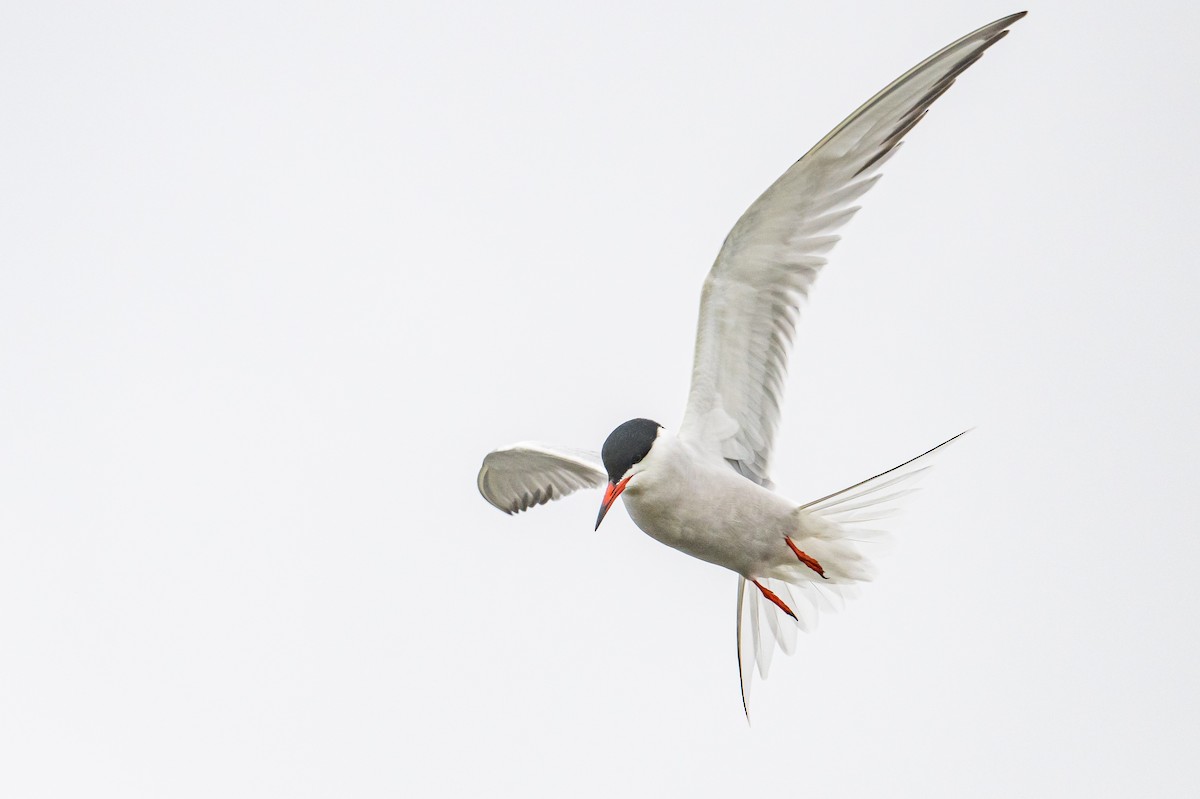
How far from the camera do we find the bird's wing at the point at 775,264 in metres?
5.43

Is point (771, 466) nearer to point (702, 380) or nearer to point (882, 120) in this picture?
point (702, 380)

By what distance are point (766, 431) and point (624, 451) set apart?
93 cm

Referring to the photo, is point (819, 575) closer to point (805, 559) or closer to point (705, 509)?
point (805, 559)

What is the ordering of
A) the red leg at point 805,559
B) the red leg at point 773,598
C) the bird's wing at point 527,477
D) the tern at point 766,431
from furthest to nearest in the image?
the bird's wing at point 527,477, the red leg at point 773,598, the red leg at point 805,559, the tern at point 766,431

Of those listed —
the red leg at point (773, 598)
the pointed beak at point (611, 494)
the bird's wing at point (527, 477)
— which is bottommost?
the red leg at point (773, 598)

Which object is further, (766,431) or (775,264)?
(766,431)

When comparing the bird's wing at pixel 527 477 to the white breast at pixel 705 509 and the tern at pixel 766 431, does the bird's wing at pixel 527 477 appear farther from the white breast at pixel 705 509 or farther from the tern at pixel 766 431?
the white breast at pixel 705 509

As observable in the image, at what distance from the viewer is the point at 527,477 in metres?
7.98

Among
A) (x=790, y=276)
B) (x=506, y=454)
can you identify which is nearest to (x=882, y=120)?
(x=790, y=276)

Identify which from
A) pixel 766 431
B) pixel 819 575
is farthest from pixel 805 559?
pixel 766 431

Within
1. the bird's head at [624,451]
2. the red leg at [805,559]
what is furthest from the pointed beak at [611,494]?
the red leg at [805,559]

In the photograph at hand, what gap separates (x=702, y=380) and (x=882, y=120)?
1.33 metres

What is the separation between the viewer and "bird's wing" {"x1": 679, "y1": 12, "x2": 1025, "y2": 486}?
543 cm

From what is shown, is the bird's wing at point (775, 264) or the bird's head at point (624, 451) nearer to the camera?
the bird's wing at point (775, 264)
